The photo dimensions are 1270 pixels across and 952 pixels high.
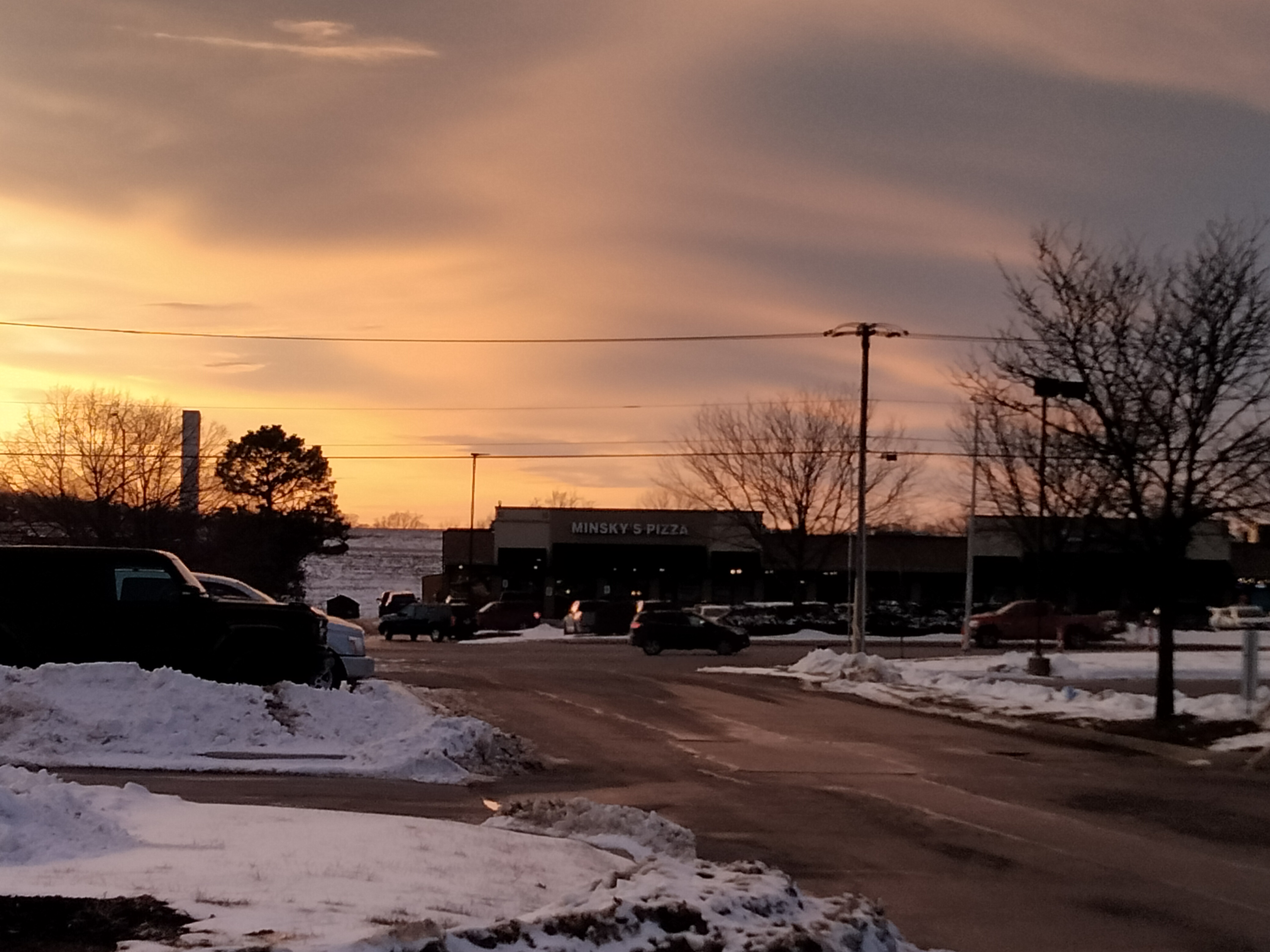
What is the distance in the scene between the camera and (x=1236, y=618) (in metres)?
68.5

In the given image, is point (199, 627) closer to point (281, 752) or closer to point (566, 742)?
point (281, 752)

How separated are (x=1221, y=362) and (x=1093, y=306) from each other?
83.2 inches

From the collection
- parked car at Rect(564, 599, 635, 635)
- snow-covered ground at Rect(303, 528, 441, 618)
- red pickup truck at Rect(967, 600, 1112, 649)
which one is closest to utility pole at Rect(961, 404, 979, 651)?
red pickup truck at Rect(967, 600, 1112, 649)

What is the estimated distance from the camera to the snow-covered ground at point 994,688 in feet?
76.5

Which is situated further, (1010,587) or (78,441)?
(1010,587)

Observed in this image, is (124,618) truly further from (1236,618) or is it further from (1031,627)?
(1236,618)

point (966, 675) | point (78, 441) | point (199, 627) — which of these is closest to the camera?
point (199, 627)

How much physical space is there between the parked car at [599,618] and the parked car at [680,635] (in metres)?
13.4

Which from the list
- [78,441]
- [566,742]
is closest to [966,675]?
[566,742]

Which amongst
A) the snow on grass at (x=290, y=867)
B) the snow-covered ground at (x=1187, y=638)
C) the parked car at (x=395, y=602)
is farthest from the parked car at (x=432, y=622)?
the snow on grass at (x=290, y=867)

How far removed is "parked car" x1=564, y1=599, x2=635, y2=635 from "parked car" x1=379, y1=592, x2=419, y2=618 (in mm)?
7420

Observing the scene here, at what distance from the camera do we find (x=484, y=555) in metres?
94.1

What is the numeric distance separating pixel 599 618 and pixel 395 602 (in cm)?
1100

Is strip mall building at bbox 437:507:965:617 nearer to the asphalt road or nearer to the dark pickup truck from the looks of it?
the asphalt road
